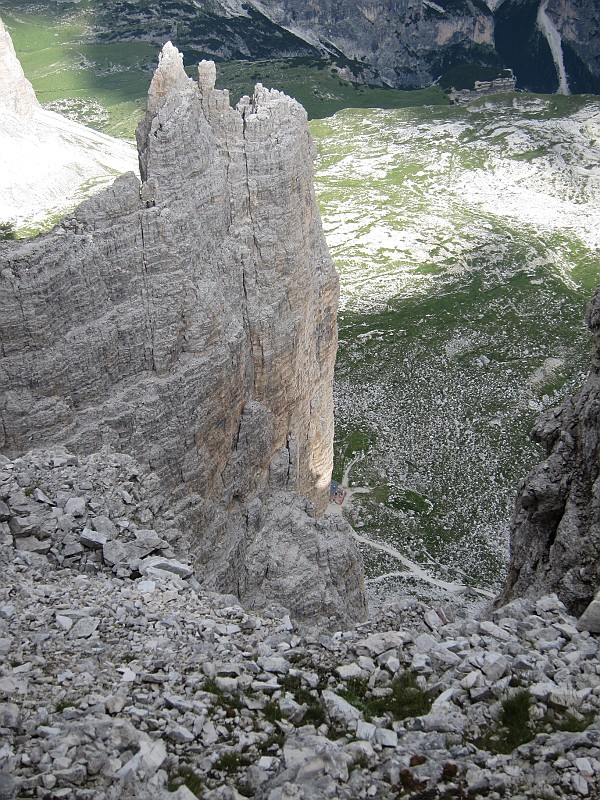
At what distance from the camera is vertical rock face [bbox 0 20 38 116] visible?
125m

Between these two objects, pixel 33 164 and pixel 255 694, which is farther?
pixel 33 164

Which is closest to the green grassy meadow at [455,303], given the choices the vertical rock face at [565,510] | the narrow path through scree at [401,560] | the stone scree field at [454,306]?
the stone scree field at [454,306]

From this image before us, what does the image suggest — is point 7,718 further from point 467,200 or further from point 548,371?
point 467,200

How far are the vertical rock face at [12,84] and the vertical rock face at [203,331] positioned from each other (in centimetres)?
9569

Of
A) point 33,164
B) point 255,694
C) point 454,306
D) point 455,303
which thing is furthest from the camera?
point 33,164

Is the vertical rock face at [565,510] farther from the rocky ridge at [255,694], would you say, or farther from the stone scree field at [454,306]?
the stone scree field at [454,306]

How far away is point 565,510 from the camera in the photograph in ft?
102

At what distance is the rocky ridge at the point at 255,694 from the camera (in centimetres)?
1527

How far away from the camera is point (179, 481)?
38938 mm

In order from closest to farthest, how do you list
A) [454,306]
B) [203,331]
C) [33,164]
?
1. [203,331]
2. [454,306]
3. [33,164]

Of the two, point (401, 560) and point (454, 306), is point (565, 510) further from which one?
point (454, 306)

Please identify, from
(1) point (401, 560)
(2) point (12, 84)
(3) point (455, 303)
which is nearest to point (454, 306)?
(3) point (455, 303)

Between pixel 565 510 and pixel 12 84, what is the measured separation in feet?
413

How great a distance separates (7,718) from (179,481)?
75.7ft
